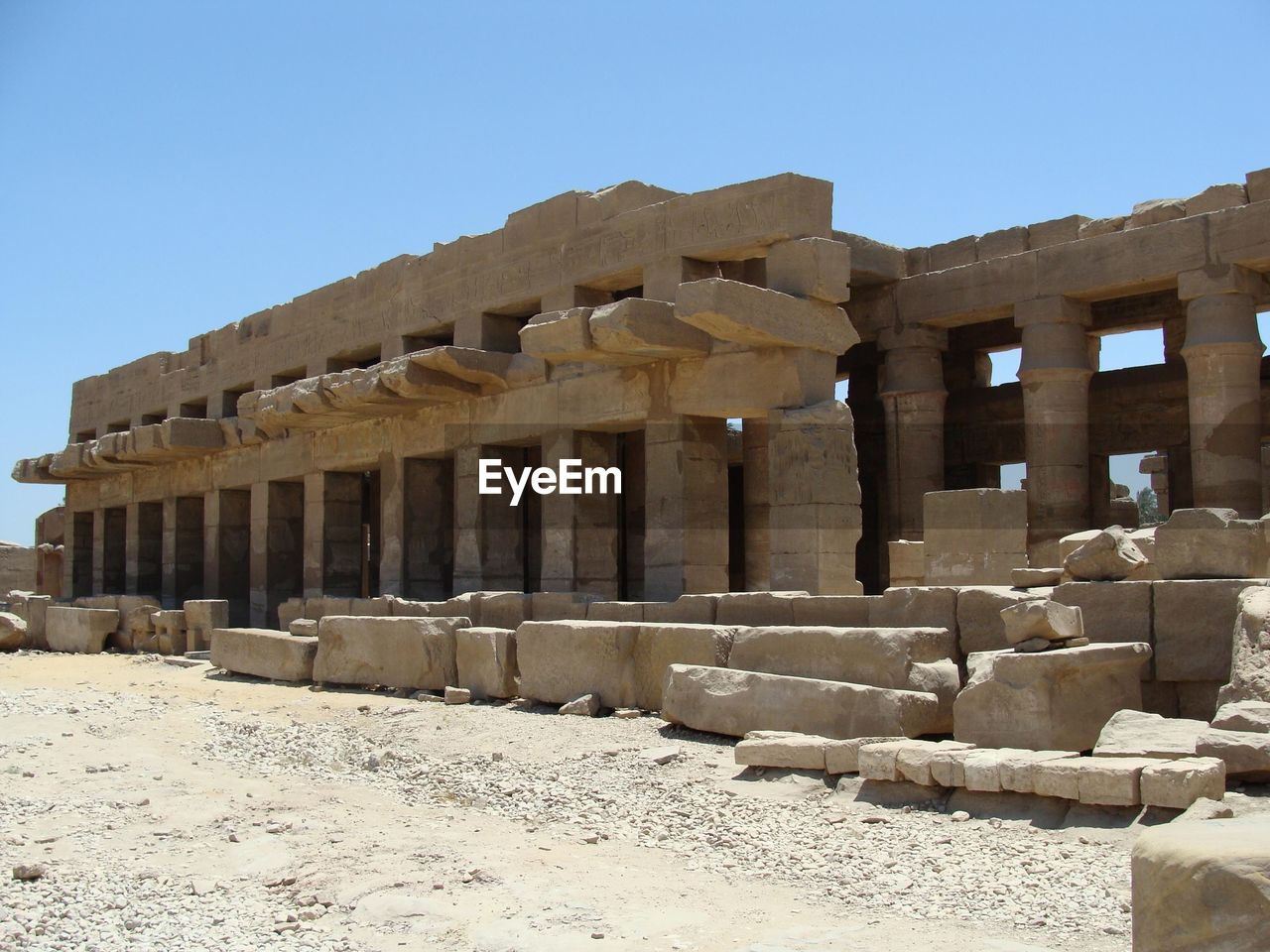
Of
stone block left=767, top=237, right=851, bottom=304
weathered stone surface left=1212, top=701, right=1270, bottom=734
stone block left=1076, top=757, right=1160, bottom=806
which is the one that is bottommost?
stone block left=1076, top=757, right=1160, bottom=806

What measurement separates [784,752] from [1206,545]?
99.0 inches

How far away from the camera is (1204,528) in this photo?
671 cm

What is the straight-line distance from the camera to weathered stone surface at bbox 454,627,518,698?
9.97 m

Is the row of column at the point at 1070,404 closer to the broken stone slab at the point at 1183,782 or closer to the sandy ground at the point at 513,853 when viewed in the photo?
the sandy ground at the point at 513,853

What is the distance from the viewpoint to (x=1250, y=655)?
5953 millimetres

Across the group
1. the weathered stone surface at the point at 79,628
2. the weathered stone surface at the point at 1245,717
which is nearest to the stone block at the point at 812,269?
the weathered stone surface at the point at 1245,717

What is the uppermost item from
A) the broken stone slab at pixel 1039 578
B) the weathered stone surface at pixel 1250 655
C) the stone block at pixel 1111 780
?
the broken stone slab at pixel 1039 578

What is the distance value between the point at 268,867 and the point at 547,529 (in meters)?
7.32

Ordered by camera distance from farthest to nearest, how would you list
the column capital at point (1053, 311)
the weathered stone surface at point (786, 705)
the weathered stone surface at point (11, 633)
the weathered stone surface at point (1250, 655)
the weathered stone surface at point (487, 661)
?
the weathered stone surface at point (11, 633) < the column capital at point (1053, 311) < the weathered stone surface at point (487, 661) < the weathered stone surface at point (786, 705) < the weathered stone surface at point (1250, 655)

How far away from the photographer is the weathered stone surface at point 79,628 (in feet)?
56.5

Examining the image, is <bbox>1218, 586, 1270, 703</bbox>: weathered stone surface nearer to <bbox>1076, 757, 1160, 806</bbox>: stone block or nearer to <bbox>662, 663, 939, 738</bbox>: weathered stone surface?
<bbox>1076, 757, 1160, 806</bbox>: stone block

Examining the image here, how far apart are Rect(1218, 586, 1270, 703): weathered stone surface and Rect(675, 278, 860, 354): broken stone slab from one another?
4.93 m

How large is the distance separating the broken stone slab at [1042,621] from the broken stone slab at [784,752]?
1177mm

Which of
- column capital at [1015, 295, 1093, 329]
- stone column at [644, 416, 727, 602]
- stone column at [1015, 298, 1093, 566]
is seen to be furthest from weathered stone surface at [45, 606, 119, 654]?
column capital at [1015, 295, 1093, 329]
